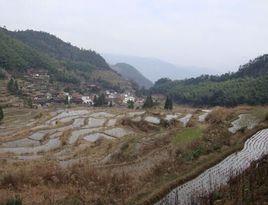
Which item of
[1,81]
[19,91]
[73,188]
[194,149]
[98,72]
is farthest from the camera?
[98,72]

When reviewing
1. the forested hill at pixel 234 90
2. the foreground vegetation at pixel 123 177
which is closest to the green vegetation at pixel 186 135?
the foreground vegetation at pixel 123 177

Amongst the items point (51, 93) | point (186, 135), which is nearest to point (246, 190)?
point (186, 135)

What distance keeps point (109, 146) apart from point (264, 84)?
142ft

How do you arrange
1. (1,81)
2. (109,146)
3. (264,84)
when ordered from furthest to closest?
(1,81), (264,84), (109,146)

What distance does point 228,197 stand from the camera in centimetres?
960

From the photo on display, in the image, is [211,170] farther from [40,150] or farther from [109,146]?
[40,150]

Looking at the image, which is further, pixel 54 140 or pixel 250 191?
pixel 54 140

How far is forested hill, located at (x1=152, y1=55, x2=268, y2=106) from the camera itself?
62125mm

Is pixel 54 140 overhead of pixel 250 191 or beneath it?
beneath

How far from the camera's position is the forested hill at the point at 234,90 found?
62.1 metres

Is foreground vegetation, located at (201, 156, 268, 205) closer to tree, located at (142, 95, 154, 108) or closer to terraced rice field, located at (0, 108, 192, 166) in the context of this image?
terraced rice field, located at (0, 108, 192, 166)

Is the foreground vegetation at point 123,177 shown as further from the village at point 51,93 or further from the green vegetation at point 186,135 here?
the village at point 51,93

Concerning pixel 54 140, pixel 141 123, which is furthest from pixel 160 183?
pixel 141 123

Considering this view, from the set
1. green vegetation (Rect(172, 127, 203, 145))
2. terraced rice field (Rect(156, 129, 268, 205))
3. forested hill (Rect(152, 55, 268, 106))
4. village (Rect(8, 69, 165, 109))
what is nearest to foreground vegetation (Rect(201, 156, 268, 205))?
terraced rice field (Rect(156, 129, 268, 205))
